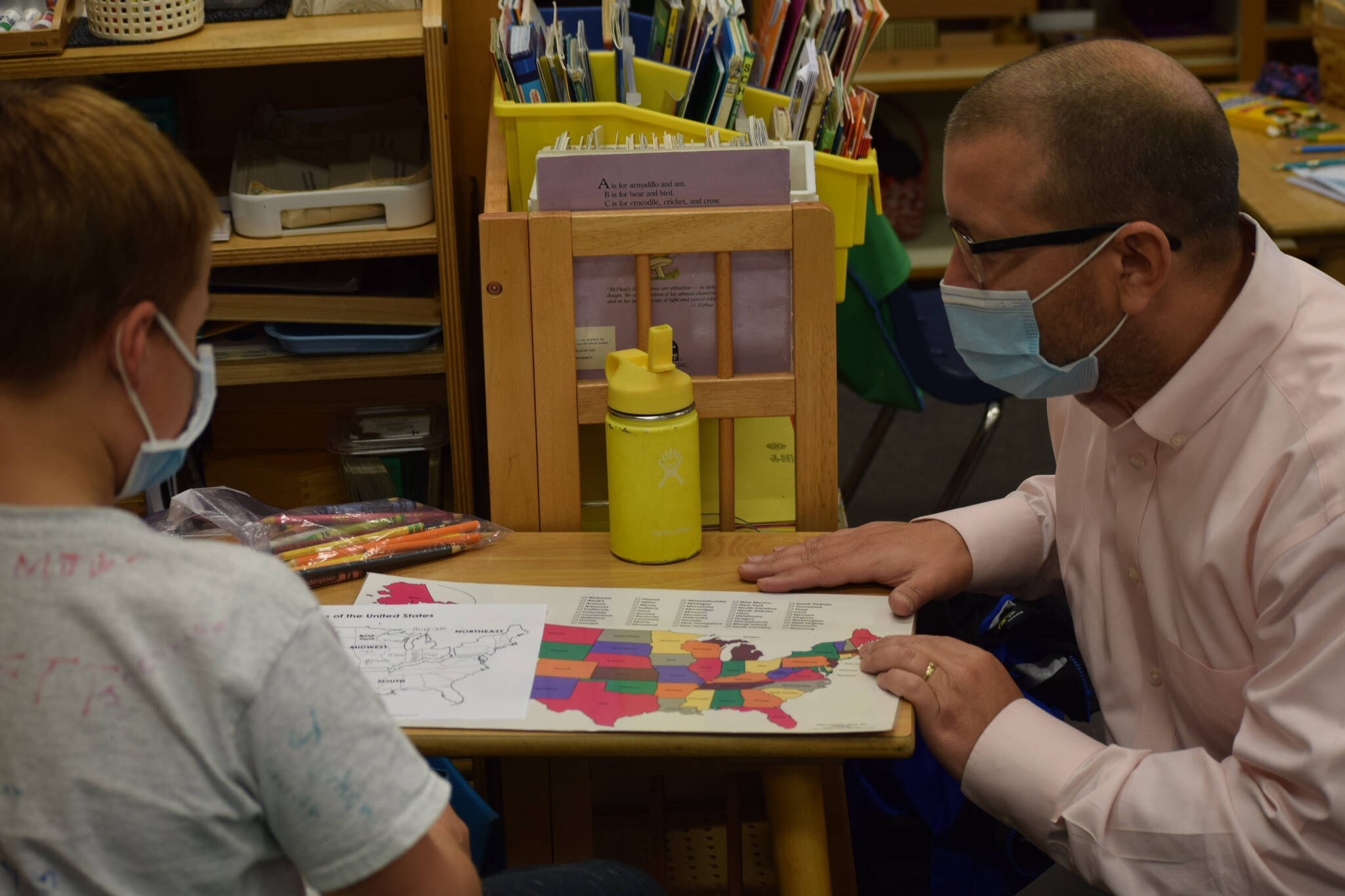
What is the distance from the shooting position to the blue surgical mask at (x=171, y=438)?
749mm

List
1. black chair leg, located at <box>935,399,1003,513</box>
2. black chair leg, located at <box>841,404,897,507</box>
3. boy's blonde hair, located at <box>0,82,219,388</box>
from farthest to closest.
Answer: black chair leg, located at <box>841,404,897,507</box> < black chair leg, located at <box>935,399,1003,513</box> < boy's blonde hair, located at <box>0,82,219,388</box>

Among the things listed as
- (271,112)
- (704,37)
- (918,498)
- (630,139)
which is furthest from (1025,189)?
(918,498)

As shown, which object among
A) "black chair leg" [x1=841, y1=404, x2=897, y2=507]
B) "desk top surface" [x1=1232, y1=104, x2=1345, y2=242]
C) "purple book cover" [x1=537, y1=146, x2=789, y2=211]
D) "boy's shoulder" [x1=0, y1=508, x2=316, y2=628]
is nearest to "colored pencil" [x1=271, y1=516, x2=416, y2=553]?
"purple book cover" [x1=537, y1=146, x2=789, y2=211]

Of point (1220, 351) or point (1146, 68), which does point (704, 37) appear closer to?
point (1146, 68)

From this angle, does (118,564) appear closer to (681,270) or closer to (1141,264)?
(681,270)

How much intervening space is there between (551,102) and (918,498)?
5.56 ft

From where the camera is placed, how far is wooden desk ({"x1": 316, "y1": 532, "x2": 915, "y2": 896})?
1.08m

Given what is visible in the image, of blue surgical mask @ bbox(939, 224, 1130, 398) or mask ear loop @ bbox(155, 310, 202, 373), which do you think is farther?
blue surgical mask @ bbox(939, 224, 1130, 398)

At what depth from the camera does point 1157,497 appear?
131 cm

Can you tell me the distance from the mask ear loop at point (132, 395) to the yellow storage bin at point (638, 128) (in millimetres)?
929

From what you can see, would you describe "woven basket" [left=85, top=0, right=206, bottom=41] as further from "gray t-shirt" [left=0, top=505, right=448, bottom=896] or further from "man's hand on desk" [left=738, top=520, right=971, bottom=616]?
"gray t-shirt" [left=0, top=505, right=448, bottom=896]

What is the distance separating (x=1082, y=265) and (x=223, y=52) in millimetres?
1254

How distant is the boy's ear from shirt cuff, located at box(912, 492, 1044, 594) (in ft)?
3.14

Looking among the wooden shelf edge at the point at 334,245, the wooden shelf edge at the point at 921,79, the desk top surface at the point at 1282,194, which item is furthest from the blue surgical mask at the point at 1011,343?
the wooden shelf edge at the point at 921,79
